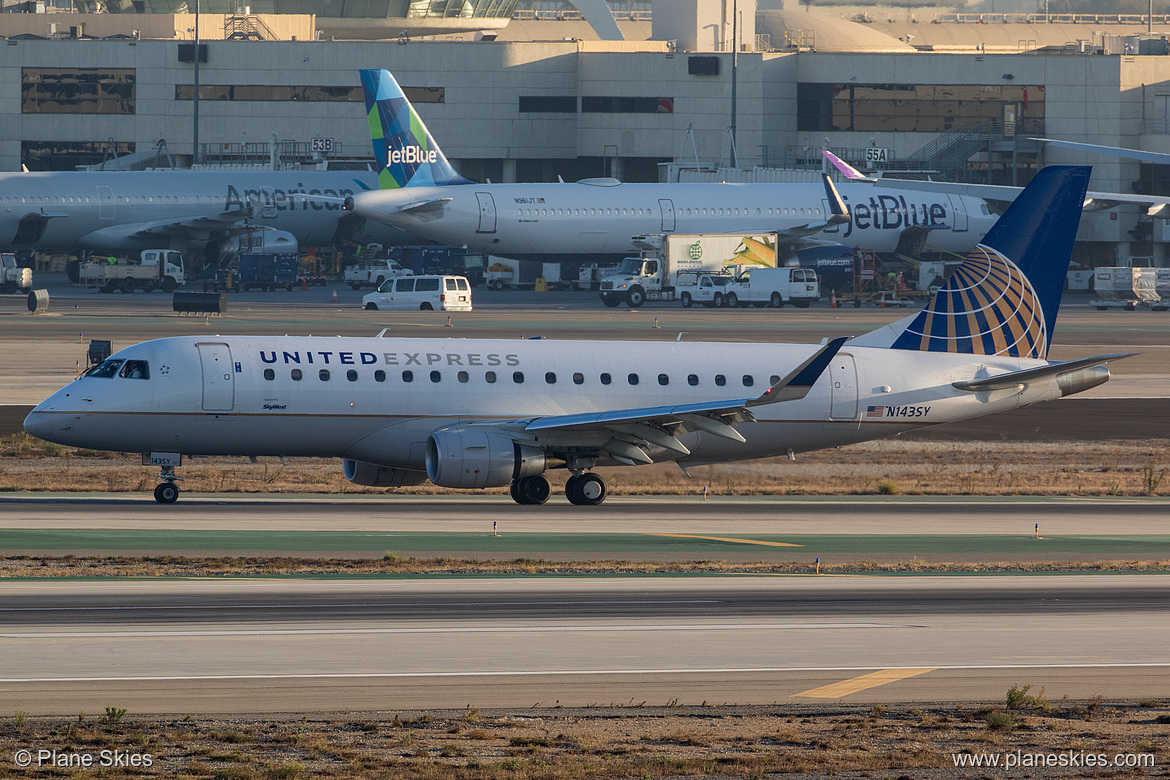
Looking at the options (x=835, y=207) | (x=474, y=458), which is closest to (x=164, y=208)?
(x=835, y=207)

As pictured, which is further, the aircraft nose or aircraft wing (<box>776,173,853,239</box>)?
aircraft wing (<box>776,173,853,239</box>)

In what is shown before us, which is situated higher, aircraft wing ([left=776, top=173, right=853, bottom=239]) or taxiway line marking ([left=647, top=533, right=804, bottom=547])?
aircraft wing ([left=776, top=173, right=853, bottom=239])

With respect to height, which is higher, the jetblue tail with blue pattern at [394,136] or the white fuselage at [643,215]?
the jetblue tail with blue pattern at [394,136]

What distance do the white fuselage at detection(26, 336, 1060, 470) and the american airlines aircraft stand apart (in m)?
75.8

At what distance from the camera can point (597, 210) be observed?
105438 mm

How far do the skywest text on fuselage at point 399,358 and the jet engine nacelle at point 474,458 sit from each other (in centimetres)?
194

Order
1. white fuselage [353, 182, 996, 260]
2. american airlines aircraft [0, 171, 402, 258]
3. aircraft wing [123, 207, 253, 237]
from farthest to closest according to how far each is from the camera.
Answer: aircraft wing [123, 207, 253, 237]
american airlines aircraft [0, 171, 402, 258]
white fuselage [353, 182, 996, 260]

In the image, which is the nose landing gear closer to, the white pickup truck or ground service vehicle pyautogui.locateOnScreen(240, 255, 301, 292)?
ground service vehicle pyautogui.locateOnScreen(240, 255, 301, 292)

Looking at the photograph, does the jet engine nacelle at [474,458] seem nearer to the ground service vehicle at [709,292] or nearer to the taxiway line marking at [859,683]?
the taxiway line marking at [859,683]

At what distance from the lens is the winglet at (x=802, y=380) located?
3316 cm

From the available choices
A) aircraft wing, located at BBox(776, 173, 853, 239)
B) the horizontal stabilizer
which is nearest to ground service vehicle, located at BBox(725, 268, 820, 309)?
aircraft wing, located at BBox(776, 173, 853, 239)

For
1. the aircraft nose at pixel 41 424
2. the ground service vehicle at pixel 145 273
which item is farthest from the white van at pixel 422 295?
the aircraft nose at pixel 41 424

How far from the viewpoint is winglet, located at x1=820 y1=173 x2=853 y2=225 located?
103 m

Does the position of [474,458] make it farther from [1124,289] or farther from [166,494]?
[1124,289]
